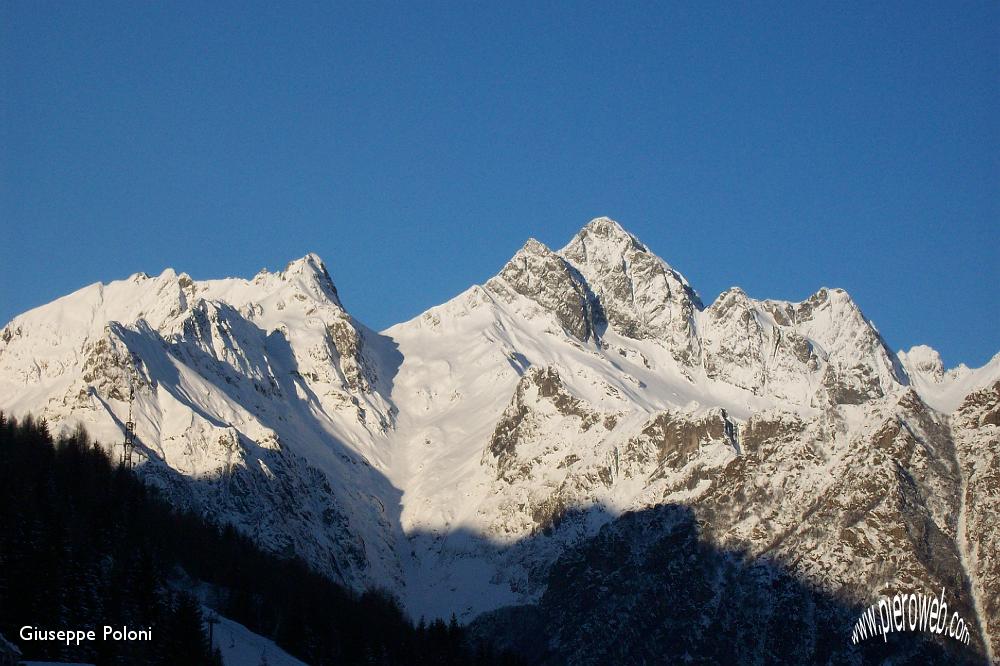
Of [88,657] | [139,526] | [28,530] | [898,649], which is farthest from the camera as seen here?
[898,649]

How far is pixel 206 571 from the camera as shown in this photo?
199000mm

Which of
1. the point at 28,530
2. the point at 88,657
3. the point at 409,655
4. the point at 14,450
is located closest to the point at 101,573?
the point at 28,530

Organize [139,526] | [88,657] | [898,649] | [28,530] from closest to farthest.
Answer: [88,657], [28,530], [139,526], [898,649]

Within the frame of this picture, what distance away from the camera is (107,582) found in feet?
506

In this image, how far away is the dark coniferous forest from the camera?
137750mm

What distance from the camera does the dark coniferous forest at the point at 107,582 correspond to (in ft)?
452

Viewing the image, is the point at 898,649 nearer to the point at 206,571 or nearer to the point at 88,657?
the point at 206,571

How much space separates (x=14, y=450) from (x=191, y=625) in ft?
159

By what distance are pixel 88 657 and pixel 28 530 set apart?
18.7 metres

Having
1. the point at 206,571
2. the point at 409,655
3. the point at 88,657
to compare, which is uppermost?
the point at 206,571

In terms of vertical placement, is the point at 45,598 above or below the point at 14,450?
below

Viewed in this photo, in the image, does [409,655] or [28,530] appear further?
[409,655]

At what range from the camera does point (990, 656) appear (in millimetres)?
197250

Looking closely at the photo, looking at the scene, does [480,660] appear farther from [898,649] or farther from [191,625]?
[191,625]
